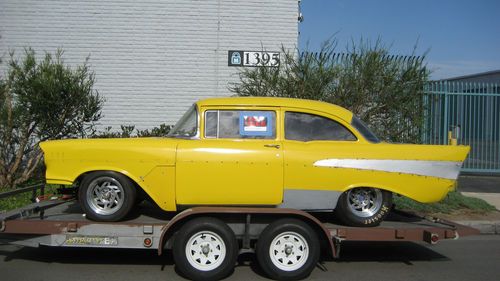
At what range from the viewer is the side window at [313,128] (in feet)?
19.8

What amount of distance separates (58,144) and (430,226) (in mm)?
4459

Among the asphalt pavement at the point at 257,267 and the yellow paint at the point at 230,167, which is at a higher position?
the yellow paint at the point at 230,167

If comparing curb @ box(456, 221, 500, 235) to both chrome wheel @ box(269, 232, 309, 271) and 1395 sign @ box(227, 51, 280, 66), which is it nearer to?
chrome wheel @ box(269, 232, 309, 271)

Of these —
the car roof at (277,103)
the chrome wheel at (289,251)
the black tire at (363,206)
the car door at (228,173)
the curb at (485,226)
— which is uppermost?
the car roof at (277,103)

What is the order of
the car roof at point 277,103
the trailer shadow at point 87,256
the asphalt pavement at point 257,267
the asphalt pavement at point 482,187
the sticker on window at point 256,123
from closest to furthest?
the asphalt pavement at point 257,267 < the sticker on window at point 256,123 < the car roof at point 277,103 < the trailer shadow at point 87,256 < the asphalt pavement at point 482,187

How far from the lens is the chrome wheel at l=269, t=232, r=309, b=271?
554 centimetres

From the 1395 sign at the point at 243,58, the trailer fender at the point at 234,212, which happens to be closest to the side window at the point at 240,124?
the trailer fender at the point at 234,212

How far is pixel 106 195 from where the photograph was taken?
19.1 ft

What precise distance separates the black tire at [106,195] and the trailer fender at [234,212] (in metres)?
0.59

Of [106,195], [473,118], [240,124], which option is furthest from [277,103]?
[473,118]

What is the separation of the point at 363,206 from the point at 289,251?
1093 millimetres

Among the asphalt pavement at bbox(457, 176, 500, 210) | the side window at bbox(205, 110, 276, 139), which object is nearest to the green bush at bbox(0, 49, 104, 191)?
the side window at bbox(205, 110, 276, 139)

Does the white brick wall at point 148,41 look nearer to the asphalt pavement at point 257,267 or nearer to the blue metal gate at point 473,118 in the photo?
the blue metal gate at point 473,118

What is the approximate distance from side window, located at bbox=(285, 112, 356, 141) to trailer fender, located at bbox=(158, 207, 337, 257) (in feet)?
3.08
